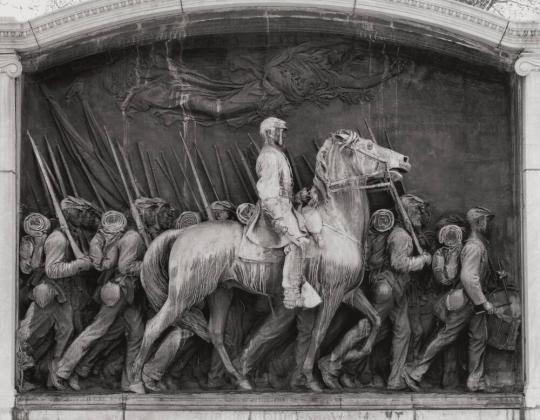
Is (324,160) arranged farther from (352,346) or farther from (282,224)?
(352,346)

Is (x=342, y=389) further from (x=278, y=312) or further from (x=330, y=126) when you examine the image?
(x=330, y=126)

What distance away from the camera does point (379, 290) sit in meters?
14.0

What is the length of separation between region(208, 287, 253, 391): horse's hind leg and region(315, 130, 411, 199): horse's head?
1.35 meters

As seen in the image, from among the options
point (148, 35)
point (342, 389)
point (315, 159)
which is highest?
point (148, 35)

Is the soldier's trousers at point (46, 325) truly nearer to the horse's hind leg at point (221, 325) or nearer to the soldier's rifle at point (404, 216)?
the horse's hind leg at point (221, 325)

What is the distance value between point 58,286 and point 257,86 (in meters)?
2.69

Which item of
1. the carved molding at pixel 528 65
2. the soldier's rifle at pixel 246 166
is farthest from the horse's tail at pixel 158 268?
the carved molding at pixel 528 65

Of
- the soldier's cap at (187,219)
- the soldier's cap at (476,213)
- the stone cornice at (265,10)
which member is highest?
the stone cornice at (265,10)

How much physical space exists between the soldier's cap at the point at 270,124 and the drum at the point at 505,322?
2.53 meters

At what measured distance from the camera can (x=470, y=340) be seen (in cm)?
1413

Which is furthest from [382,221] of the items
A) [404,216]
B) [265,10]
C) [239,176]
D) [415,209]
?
[265,10]

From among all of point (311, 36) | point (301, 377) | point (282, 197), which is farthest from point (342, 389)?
point (311, 36)

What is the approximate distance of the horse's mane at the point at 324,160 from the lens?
13.8m

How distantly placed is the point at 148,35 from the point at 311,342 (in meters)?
3.30
